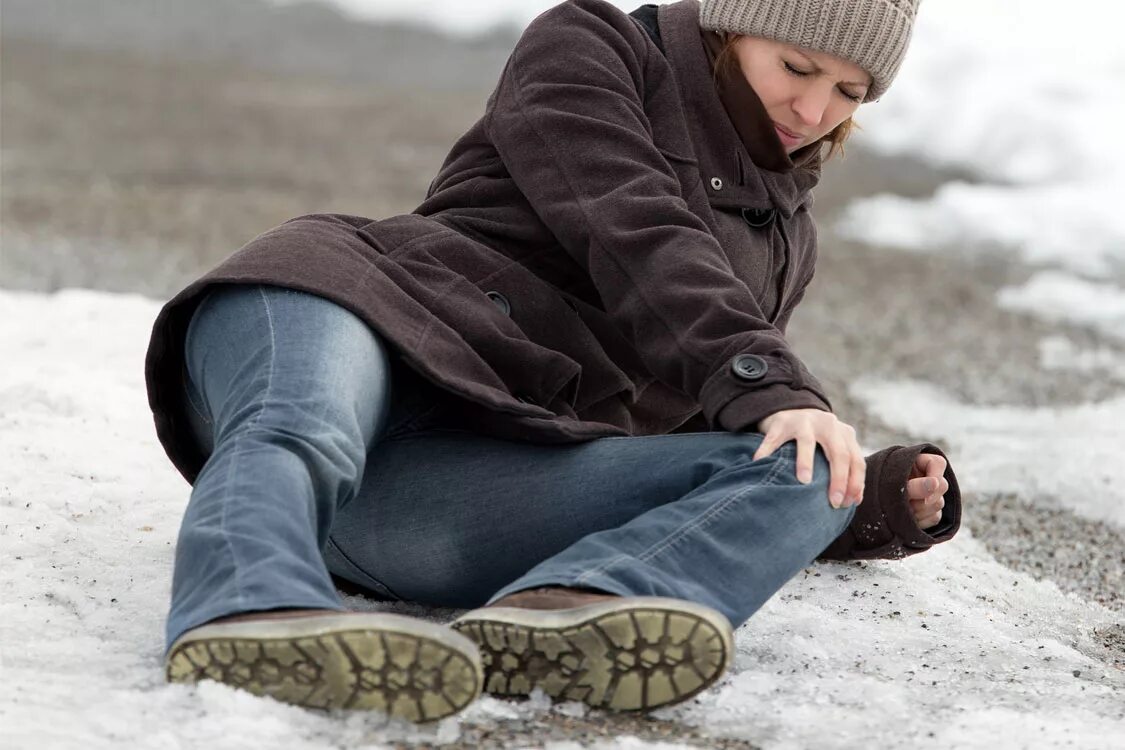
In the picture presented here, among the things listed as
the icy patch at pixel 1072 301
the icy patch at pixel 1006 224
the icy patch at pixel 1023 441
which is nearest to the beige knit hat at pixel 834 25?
the icy patch at pixel 1023 441

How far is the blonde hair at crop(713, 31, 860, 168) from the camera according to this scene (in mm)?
2483

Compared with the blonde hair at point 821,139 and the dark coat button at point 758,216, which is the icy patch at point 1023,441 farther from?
the dark coat button at point 758,216

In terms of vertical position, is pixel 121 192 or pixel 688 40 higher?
pixel 688 40

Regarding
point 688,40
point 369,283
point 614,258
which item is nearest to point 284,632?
point 369,283

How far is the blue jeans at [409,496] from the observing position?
1.77 meters

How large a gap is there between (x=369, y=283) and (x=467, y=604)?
535 mm

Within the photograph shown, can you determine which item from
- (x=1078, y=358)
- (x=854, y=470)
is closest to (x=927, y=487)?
(x=854, y=470)

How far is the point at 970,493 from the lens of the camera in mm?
3914

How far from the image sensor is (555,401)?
2.31 m

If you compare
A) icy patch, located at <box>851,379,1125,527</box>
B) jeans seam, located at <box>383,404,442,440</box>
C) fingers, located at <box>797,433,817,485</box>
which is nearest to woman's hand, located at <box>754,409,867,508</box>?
fingers, located at <box>797,433,817,485</box>

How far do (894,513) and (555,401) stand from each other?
71 centimetres

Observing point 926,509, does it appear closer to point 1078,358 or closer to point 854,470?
point 854,470

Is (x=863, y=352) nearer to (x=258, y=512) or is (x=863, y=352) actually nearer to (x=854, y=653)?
(x=854, y=653)

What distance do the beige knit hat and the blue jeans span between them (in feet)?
2.41
